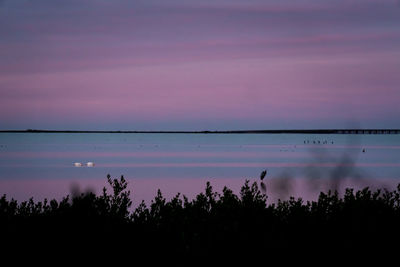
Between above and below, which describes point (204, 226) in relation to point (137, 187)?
above

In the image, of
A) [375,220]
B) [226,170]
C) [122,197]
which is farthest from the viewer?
[226,170]

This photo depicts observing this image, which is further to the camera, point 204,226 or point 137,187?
point 137,187

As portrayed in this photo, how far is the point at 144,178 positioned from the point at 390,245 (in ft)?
169

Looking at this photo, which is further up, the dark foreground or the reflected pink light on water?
the dark foreground

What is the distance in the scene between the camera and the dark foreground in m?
7.94

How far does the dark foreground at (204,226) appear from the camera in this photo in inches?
313

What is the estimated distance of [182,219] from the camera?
349 inches

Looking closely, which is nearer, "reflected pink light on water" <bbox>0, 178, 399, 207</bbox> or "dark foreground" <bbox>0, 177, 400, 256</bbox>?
"dark foreground" <bbox>0, 177, 400, 256</bbox>

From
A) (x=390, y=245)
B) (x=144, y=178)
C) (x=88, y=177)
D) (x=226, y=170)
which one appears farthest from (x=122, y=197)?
(x=226, y=170)

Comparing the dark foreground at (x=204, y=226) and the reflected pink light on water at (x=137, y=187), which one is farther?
the reflected pink light on water at (x=137, y=187)

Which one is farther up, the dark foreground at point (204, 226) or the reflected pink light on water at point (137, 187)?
the dark foreground at point (204, 226)

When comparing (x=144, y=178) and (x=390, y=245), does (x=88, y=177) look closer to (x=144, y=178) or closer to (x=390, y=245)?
(x=144, y=178)

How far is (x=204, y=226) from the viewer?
8594 millimetres

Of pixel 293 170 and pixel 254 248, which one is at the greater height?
pixel 293 170
